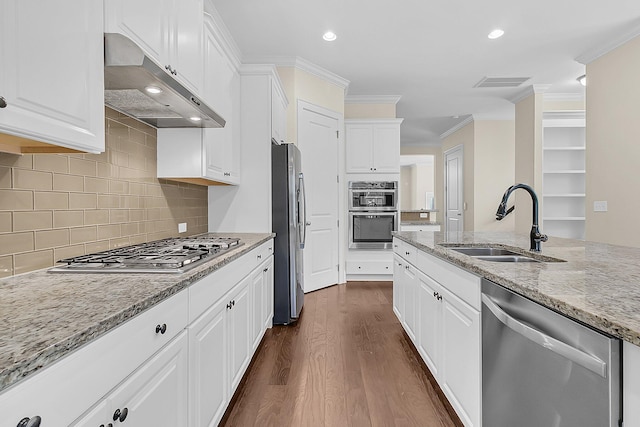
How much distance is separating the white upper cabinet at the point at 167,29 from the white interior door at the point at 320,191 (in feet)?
7.32

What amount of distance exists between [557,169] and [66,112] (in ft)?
21.5

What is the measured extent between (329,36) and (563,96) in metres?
4.24

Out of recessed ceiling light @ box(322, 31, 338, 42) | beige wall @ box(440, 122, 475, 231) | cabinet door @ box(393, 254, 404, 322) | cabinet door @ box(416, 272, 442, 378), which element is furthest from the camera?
beige wall @ box(440, 122, 475, 231)

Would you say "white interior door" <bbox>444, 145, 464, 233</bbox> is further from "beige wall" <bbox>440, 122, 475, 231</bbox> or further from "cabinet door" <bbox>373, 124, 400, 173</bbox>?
"cabinet door" <bbox>373, 124, 400, 173</bbox>

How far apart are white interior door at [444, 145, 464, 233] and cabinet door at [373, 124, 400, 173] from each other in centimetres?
288

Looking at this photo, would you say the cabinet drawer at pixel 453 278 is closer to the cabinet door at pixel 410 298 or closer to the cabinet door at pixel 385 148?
the cabinet door at pixel 410 298

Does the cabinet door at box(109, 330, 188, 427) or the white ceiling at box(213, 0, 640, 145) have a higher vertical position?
the white ceiling at box(213, 0, 640, 145)

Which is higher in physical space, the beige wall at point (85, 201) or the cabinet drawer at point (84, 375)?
the beige wall at point (85, 201)

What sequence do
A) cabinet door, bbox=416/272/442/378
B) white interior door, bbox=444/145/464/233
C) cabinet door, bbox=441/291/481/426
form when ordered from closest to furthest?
1. cabinet door, bbox=441/291/481/426
2. cabinet door, bbox=416/272/442/378
3. white interior door, bbox=444/145/464/233

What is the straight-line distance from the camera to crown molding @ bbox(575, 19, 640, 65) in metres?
3.52

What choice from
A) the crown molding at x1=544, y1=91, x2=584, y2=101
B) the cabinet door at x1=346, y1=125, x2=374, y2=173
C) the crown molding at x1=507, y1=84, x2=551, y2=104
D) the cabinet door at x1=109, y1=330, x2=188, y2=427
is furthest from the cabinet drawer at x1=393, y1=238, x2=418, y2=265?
the crown molding at x1=544, y1=91, x2=584, y2=101

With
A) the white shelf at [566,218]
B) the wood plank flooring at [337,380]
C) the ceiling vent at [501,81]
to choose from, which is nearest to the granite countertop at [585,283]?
the wood plank flooring at [337,380]

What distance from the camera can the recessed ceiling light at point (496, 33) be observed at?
11.5ft

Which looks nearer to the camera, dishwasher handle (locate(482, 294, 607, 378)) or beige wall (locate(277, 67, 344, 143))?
dishwasher handle (locate(482, 294, 607, 378))
